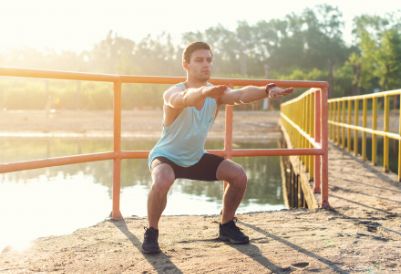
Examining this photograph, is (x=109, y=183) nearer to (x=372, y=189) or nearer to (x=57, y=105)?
(x=372, y=189)

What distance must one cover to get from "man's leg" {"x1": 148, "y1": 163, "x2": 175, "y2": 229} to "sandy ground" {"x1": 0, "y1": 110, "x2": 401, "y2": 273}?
25 cm

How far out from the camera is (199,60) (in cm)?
374

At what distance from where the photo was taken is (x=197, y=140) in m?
3.86

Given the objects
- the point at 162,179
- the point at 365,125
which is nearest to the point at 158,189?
the point at 162,179

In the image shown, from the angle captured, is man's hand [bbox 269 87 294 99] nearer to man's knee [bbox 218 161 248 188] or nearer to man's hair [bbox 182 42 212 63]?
man's hair [bbox 182 42 212 63]

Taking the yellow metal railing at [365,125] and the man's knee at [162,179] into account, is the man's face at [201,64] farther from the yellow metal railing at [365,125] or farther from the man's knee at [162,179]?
the yellow metal railing at [365,125]

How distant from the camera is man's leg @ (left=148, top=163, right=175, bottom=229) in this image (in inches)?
148

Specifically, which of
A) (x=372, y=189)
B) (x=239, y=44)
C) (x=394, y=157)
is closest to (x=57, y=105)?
(x=394, y=157)

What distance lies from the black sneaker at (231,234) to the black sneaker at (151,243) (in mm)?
504

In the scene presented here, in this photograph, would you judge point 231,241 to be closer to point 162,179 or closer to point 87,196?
point 162,179

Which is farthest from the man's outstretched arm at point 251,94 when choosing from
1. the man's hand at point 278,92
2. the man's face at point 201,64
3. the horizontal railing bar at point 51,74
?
the horizontal railing bar at point 51,74

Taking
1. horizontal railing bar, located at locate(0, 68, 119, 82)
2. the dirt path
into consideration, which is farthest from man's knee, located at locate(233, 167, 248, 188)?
horizontal railing bar, located at locate(0, 68, 119, 82)

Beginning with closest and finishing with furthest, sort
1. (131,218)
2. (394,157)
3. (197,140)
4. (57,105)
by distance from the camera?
(197,140), (131,218), (394,157), (57,105)

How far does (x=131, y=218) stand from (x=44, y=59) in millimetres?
112851
